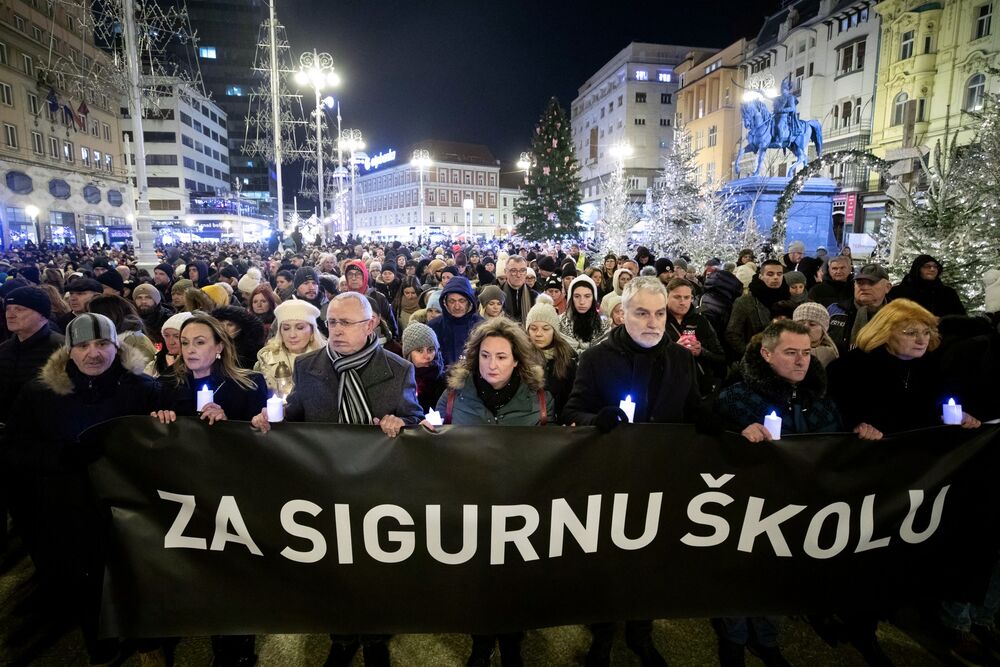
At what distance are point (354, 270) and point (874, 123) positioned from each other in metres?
37.9

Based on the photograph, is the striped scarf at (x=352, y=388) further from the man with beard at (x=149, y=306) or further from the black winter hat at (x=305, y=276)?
the man with beard at (x=149, y=306)

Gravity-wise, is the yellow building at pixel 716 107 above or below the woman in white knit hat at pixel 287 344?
above

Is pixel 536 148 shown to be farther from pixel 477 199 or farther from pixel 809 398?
pixel 477 199

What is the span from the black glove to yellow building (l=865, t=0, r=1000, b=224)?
106ft

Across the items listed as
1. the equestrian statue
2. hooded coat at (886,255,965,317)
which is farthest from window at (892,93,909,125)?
hooded coat at (886,255,965,317)

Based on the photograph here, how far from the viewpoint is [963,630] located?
3547 mm

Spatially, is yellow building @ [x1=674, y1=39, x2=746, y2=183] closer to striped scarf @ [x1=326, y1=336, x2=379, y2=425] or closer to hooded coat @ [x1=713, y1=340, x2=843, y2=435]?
hooded coat @ [x1=713, y1=340, x2=843, y2=435]

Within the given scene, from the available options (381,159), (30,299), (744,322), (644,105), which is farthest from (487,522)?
(381,159)

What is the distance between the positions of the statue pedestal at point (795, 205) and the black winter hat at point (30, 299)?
2250 cm

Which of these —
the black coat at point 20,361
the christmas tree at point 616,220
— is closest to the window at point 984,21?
the christmas tree at point 616,220

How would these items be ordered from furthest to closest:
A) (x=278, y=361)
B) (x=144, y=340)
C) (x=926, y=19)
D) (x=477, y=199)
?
(x=477, y=199), (x=926, y=19), (x=144, y=340), (x=278, y=361)

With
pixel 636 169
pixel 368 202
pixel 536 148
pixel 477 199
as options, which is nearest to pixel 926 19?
pixel 536 148

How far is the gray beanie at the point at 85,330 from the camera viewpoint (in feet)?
11.0

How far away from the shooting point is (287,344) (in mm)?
4695
